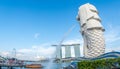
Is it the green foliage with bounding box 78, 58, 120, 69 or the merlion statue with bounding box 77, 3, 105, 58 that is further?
the merlion statue with bounding box 77, 3, 105, 58

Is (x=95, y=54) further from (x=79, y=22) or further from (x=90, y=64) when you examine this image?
(x=90, y=64)

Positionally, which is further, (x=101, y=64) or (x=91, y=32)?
(x=91, y=32)

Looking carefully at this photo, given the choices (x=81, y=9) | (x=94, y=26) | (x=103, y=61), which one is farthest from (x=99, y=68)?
(x=81, y=9)

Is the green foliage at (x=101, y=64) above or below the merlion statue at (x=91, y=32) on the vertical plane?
below

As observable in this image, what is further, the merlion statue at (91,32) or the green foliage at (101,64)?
the merlion statue at (91,32)

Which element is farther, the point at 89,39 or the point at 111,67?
the point at 89,39

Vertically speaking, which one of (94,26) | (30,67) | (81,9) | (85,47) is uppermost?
(81,9)

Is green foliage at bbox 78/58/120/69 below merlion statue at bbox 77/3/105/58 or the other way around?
below

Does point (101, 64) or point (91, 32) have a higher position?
point (91, 32)
